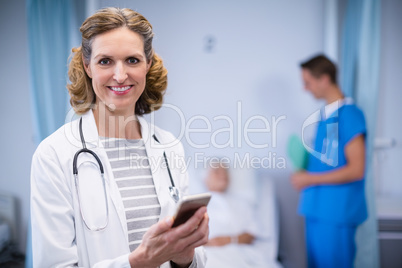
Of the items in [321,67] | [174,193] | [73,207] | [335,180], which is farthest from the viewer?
[321,67]

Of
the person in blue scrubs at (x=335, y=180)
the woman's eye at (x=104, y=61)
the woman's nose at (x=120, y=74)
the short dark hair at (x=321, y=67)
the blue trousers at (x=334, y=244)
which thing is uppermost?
the short dark hair at (x=321, y=67)

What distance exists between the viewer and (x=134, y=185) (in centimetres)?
89

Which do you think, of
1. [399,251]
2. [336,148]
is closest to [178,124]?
[336,148]

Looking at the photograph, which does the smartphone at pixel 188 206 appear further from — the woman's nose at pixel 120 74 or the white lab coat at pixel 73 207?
the woman's nose at pixel 120 74

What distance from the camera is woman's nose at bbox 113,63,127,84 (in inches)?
33.7

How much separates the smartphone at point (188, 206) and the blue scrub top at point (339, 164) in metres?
1.21

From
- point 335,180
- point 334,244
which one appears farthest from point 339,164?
point 334,244

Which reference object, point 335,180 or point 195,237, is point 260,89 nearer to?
point 335,180

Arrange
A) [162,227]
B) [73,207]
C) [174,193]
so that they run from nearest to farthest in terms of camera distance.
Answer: [162,227] < [73,207] < [174,193]

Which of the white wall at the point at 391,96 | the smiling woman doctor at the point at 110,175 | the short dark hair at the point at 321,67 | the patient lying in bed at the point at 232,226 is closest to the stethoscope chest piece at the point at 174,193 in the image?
the smiling woman doctor at the point at 110,175

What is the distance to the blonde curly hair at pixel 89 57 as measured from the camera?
86cm

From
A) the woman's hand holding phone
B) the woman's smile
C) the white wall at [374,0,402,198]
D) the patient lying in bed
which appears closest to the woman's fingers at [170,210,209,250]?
the woman's hand holding phone

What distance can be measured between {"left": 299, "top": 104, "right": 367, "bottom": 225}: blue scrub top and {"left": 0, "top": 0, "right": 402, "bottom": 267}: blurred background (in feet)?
0.66

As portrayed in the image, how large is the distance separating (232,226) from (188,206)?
130 centimetres
